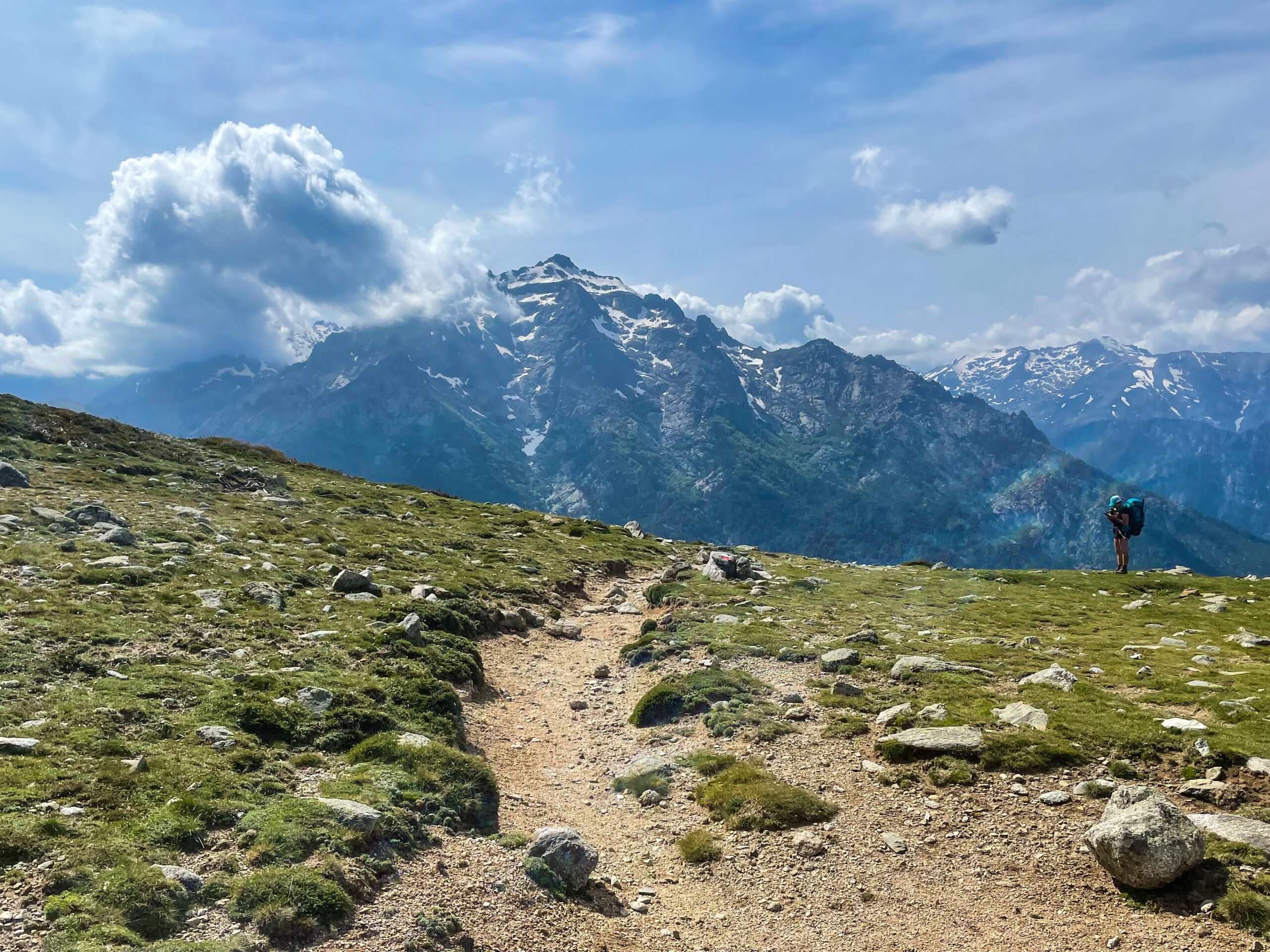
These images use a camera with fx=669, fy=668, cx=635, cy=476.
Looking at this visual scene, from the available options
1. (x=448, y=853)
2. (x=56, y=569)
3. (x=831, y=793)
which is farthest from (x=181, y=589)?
(x=831, y=793)

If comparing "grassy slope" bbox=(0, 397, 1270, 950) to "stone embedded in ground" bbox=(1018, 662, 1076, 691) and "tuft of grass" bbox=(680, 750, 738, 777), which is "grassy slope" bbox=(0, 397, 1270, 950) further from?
"tuft of grass" bbox=(680, 750, 738, 777)

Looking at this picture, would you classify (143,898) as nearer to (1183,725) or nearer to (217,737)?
(217,737)

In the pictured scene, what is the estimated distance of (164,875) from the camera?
33.7 ft

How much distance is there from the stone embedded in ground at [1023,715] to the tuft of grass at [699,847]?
8.43 m

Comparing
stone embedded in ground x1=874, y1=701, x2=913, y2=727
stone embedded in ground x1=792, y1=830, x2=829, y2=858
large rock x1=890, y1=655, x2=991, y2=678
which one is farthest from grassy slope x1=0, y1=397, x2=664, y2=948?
large rock x1=890, y1=655, x2=991, y2=678

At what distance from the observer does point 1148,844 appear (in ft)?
37.1

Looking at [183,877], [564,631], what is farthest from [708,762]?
[564,631]

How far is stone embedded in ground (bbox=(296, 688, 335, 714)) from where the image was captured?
17750mm

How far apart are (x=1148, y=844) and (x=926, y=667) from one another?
1139cm

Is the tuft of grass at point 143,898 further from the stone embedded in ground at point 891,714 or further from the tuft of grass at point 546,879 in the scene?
the stone embedded in ground at point 891,714

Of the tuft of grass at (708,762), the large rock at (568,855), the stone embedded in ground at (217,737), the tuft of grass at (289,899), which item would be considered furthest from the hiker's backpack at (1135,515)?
the stone embedded in ground at (217,737)

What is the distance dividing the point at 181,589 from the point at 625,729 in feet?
56.2

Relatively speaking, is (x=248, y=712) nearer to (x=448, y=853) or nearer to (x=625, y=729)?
(x=448, y=853)

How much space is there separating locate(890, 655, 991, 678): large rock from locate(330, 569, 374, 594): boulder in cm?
2227
